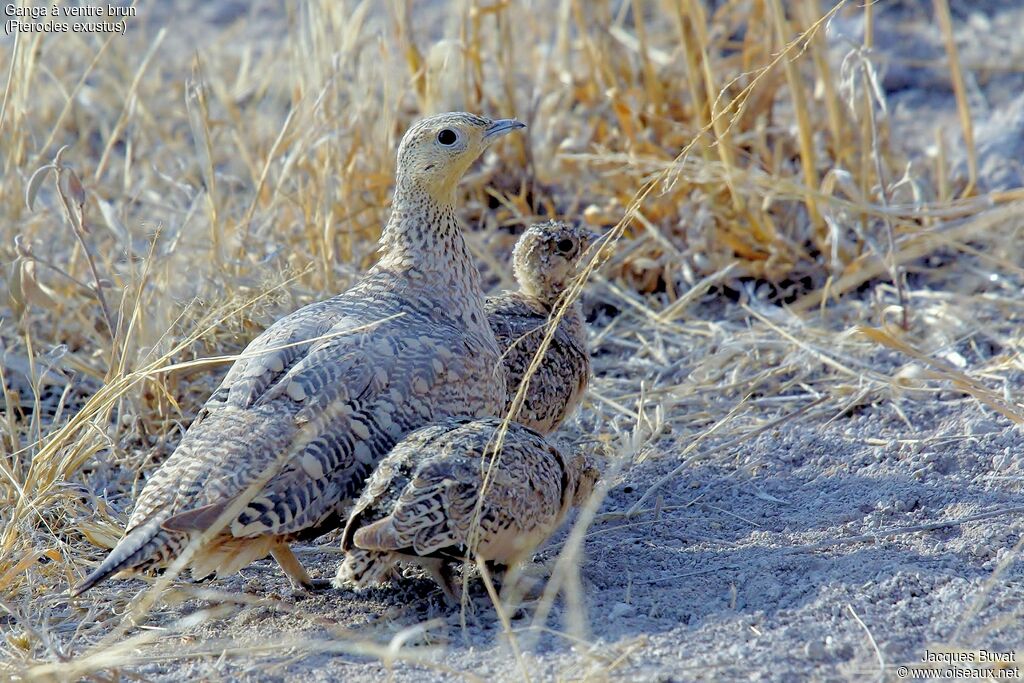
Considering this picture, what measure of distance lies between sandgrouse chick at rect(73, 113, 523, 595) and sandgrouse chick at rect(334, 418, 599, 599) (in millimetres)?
167

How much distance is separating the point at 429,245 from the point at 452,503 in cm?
117

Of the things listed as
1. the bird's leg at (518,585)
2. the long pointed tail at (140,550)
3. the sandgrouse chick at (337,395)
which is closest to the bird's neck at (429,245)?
the sandgrouse chick at (337,395)

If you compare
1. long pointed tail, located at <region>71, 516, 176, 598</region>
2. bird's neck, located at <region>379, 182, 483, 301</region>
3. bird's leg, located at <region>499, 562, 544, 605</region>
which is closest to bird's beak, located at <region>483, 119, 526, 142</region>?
bird's neck, located at <region>379, 182, 483, 301</region>

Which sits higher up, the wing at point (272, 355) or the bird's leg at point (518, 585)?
the wing at point (272, 355)

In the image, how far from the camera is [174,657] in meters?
3.17

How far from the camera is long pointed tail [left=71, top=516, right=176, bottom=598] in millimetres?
3188

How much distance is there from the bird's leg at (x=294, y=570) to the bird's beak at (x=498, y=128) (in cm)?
154

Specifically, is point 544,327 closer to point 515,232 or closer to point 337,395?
point 337,395

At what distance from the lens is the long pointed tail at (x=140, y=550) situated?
3188mm

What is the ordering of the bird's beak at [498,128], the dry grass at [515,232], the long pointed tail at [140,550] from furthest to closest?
the bird's beak at [498,128] → the dry grass at [515,232] → the long pointed tail at [140,550]

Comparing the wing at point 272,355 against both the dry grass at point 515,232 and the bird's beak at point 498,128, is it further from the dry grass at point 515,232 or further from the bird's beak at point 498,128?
the bird's beak at point 498,128

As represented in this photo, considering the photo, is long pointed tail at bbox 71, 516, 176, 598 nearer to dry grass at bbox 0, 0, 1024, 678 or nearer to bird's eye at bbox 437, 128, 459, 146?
dry grass at bbox 0, 0, 1024, 678

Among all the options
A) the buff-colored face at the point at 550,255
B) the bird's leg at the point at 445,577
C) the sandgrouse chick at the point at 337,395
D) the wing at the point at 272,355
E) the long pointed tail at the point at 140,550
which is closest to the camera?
the long pointed tail at the point at 140,550

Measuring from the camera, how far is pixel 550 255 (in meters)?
4.72
